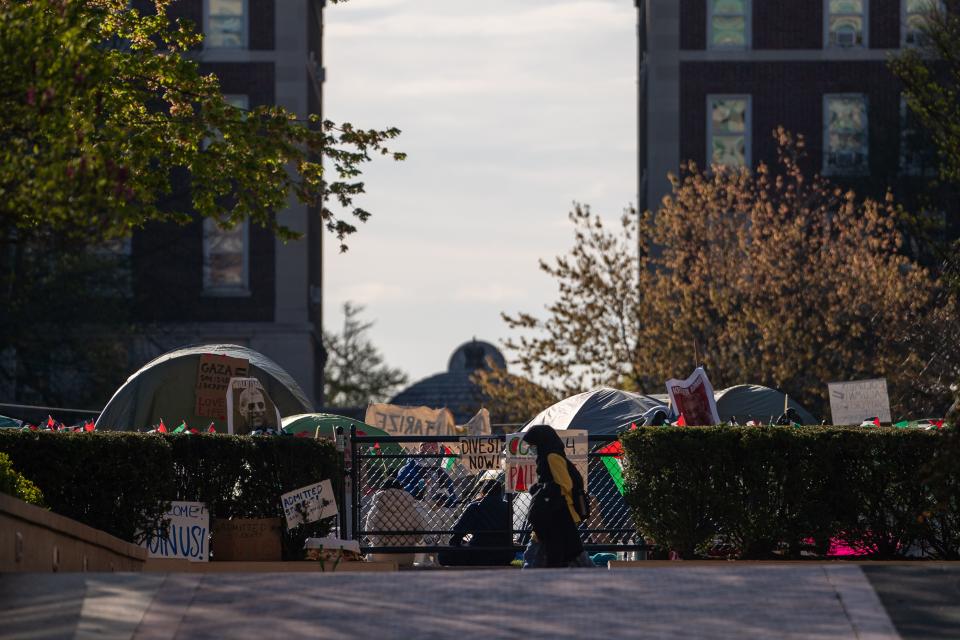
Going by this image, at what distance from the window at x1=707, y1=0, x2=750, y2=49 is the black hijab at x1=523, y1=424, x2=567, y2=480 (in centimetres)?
3517

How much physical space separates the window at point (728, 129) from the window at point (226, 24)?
1246 cm

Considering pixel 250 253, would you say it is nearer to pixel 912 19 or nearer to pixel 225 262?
pixel 225 262

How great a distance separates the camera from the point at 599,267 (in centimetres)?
3966

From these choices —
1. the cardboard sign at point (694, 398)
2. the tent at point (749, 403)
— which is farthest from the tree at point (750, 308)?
the cardboard sign at point (694, 398)

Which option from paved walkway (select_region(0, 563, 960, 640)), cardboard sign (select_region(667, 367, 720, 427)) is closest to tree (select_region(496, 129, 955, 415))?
cardboard sign (select_region(667, 367, 720, 427))

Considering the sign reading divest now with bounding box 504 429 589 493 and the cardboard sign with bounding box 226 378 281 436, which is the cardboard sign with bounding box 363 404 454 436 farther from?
the sign reading divest now with bounding box 504 429 589 493

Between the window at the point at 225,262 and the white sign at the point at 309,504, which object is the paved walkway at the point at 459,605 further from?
the window at the point at 225,262

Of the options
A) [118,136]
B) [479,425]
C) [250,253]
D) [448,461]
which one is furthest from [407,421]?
[250,253]

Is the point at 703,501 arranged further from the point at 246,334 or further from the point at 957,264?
the point at 246,334

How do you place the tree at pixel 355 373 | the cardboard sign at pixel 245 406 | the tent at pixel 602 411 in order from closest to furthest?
the cardboard sign at pixel 245 406 → the tent at pixel 602 411 → the tree at pixel 355 373

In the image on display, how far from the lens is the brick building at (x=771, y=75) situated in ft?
158

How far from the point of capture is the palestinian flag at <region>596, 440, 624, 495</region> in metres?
16.8

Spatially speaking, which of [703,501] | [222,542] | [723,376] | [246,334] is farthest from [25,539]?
[246,334]

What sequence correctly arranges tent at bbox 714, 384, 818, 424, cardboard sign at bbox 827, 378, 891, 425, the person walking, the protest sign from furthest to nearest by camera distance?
tent at bbox 714, 384, 818, 424, the protest sign, cardboard sign at bbox 827, 378, 891, 425, the person walking
